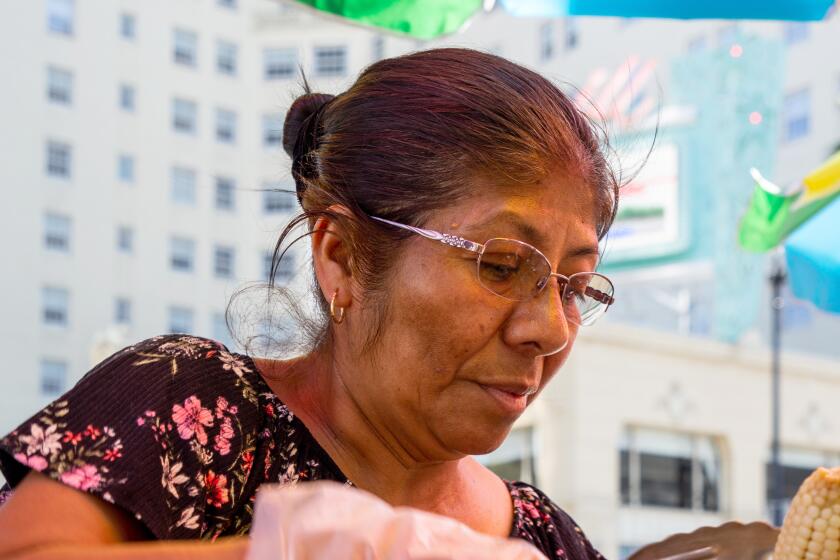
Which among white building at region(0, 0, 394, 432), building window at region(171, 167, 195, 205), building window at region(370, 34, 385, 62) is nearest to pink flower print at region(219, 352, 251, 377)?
white building at region(0, 0, 394, 432)

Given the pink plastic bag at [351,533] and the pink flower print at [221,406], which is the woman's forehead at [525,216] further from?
the pink plastic bag at [351,533]

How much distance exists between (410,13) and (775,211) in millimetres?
1827

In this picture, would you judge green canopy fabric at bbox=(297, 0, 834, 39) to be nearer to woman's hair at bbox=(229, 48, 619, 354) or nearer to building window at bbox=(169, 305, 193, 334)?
woman's hair at bbox=(229, 48, 619, 354)

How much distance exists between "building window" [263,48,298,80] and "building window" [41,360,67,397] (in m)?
13.2

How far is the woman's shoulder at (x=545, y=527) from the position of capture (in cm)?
203

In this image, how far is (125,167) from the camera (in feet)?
128

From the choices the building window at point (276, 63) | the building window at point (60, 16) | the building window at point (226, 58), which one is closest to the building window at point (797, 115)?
the building window at point (276, 63)

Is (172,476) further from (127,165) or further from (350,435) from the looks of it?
(127,165)

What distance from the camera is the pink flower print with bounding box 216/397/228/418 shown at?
1659 millimetres

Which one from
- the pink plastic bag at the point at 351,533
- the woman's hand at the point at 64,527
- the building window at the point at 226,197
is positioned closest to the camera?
the pink plastic bag at the point at 351,533

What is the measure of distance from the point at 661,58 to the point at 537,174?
33.4m

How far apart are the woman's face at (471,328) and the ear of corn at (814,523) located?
424mm

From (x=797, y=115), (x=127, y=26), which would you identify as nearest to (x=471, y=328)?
(x=797, y=115)

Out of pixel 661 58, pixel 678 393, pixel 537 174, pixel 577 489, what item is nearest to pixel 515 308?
pixel 537 174
